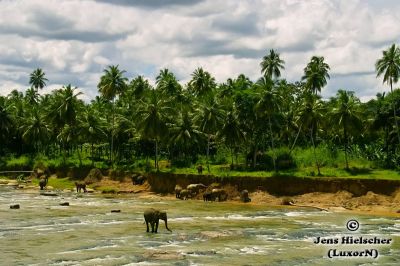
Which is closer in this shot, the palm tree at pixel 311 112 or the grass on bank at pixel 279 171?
the grass on bank at pixel 279 171

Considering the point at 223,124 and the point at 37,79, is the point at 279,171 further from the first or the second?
the point at 37,79

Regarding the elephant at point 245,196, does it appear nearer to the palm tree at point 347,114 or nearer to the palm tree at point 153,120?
the palm tree at point 347,114

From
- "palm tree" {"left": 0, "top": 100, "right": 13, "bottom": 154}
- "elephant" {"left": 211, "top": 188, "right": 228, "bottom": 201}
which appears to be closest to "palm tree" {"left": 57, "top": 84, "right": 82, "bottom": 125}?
"palm tree" {"left": 0, "top": 100, "right": 13, "bottom": 154}

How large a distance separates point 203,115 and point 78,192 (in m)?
18.8

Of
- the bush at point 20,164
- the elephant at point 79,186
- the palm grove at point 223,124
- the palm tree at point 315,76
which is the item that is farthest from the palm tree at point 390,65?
the bush at point 20,164

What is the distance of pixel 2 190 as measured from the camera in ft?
237

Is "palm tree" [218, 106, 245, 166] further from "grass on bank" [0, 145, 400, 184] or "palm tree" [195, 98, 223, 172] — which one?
"grass on bank" [0, 145, 400, 184]

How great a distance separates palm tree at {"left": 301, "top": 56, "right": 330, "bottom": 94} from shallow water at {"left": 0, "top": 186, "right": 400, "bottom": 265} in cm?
3311

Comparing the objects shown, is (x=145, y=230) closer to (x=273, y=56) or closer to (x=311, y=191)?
(x=311, y=191)

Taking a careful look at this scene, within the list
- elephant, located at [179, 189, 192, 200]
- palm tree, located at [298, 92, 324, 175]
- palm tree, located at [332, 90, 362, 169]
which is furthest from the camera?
palm tree, located at [298, 92, 324, 175]

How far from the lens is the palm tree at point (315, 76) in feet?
276

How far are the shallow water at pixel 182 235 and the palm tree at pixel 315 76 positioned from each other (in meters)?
33.1

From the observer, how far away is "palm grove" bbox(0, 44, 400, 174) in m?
69.9

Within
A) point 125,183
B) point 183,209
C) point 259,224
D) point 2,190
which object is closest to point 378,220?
point 259,224
